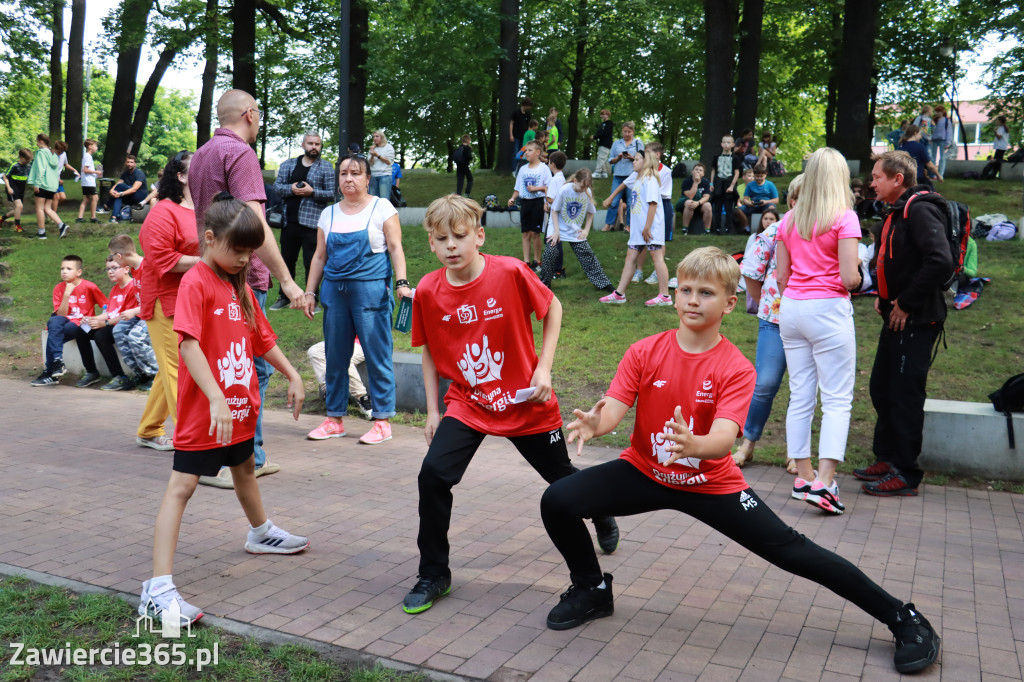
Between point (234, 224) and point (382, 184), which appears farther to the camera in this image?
point (382, 184)

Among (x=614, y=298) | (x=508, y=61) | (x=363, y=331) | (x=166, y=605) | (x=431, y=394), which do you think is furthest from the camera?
(x=508, y=61)

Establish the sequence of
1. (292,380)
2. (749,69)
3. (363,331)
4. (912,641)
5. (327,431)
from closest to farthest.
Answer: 1. (912,641)
2. (292,380)
3. (363,331)
4. (327,431)
5. (749,69)

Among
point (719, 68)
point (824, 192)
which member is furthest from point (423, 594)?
point (719, 68)

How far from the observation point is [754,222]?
606 inches

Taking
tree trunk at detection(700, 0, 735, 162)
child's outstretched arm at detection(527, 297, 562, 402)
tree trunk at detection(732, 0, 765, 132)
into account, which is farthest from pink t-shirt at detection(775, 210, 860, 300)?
tree trunk at detection(732, 0, 765, 132)

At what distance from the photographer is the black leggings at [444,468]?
398 cm

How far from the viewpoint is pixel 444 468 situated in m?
3.97

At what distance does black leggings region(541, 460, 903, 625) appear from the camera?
351 cm

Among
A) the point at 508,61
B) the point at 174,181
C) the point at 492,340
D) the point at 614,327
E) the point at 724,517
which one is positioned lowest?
the point at 724,517

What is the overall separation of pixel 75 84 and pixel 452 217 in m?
27.9

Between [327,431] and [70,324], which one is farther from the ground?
[70,324]

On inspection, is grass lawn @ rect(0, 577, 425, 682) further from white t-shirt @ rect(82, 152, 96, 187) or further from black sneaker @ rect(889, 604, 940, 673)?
white t-shirt @ rect(82, 152, 96, 187)

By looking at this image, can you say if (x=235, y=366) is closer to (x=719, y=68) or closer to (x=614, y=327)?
(x=614, y=327)

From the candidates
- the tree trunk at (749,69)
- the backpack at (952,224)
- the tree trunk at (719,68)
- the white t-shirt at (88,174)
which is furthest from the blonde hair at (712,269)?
the tree trunk at (749,69)
